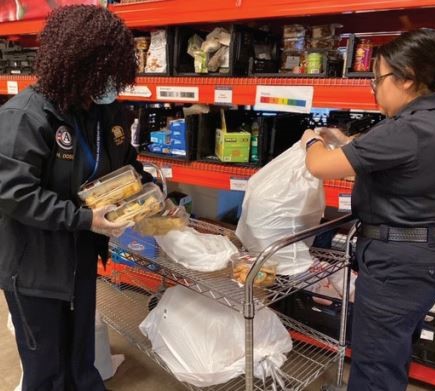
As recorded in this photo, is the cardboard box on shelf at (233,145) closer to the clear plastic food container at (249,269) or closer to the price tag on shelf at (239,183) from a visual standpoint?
the price tag on shelf at (239,183)

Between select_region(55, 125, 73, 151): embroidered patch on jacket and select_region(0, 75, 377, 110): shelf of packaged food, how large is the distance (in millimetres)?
882

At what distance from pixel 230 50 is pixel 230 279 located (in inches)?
41.9

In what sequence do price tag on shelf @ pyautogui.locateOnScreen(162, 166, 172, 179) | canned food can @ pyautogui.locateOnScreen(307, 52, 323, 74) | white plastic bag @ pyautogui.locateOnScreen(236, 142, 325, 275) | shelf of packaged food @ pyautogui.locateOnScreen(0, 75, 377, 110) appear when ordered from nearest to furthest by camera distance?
white plastic bag @ pyautogui.locateOnScreen(236, 142, 325, 275) < shelf of packaged food @ pyautogui.locateOnScreen(0, 75, 377, 110) < canned food can @ pyautogui.locateOnScreen(307, 52, 323, 74) < price tag on shelf @ pyautogui.locateOnScreen(162, 166, 172, 179)

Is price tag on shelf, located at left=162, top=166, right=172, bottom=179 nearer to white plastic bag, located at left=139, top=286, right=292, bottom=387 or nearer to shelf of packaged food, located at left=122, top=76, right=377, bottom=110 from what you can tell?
shelf of packaged food, located at left=122, top=76, right=377, bottom=110

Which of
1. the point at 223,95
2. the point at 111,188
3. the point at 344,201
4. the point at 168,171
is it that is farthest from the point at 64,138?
the point at 344,201

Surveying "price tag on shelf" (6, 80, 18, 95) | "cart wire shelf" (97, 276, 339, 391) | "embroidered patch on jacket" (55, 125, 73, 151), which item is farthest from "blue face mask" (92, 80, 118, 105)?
"price tag on shelf" (6, 80, 18, 95)

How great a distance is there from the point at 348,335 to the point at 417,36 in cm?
142

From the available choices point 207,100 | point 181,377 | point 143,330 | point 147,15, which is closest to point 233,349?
point 181,377

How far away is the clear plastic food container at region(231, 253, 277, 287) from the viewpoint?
140 cm

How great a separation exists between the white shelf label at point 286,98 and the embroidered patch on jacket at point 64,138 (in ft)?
2.93

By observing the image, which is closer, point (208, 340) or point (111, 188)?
point (111, 188)

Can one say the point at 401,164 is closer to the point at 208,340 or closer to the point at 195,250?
the point at 195,250

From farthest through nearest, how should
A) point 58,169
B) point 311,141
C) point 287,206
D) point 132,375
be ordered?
point 132,375, point 287,206, point 311,141, point 58,169

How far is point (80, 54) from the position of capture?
3.67 ft
